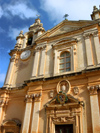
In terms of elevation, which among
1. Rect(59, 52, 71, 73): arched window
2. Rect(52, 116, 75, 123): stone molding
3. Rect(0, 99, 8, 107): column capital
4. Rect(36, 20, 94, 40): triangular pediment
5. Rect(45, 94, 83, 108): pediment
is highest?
Rect(36, 20, 94, 40): triangular pediment

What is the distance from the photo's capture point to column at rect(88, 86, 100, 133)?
9203mm

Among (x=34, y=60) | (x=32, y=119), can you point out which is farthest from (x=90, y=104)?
(x=34, y=60)

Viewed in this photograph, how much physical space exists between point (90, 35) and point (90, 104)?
668cm

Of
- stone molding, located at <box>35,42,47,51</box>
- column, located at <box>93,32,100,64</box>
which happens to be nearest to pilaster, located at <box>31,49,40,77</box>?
stone molding, located at <box>35,42,47,51</box>

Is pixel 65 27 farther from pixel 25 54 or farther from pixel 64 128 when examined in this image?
pixel 64 128

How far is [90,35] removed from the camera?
13.7 meters

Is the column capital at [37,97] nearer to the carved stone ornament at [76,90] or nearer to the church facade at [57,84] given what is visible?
the church facade at [57,84]

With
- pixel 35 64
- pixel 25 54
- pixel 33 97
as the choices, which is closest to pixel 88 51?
pixel 35 64

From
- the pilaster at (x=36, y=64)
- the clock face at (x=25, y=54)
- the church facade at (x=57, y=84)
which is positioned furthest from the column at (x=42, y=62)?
the clock face at (x=25, y=54)

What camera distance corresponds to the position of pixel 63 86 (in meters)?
11.8

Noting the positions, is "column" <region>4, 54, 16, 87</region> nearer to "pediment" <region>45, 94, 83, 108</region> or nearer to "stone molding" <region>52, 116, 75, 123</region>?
"pediment" <region>45, 94, 83, 108</region>

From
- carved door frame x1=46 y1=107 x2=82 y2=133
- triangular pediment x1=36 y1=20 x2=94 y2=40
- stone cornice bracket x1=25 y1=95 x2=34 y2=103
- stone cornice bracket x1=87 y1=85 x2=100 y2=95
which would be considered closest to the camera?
carved door frame x1=46 y1=107 x2=82 y2=133

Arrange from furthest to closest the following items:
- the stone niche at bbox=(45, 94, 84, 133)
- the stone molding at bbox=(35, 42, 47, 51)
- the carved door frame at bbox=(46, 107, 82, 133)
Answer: the stone molding at bbox=(35, 42, 47, 51) < the stone niche at bbox=(45, 94, 84, 133) < the carved door frame at bbox=(46, 107, 82, 133)

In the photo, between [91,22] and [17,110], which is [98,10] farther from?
[17,110]
